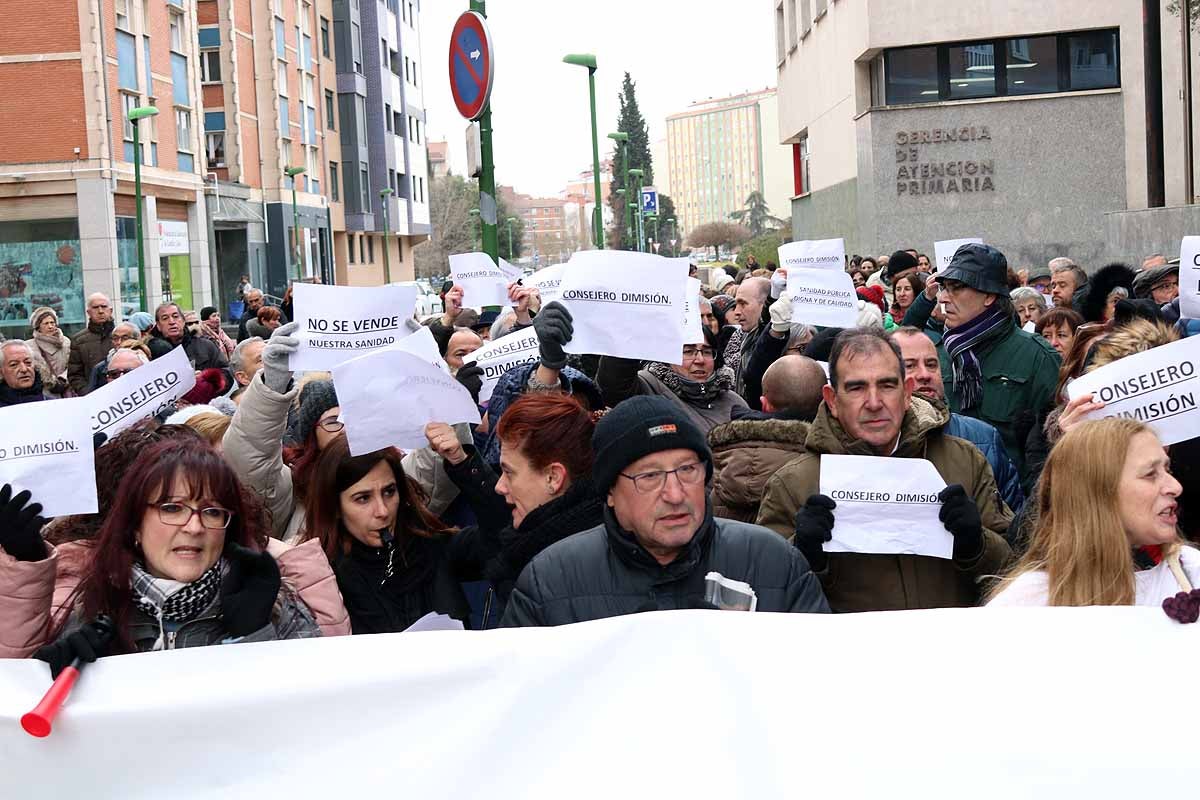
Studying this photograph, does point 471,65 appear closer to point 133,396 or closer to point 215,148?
point 133,396

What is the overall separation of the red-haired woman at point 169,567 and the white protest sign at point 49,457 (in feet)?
1.72

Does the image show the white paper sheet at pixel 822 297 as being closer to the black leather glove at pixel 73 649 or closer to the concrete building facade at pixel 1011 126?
the black leather glove at pixel 73 649

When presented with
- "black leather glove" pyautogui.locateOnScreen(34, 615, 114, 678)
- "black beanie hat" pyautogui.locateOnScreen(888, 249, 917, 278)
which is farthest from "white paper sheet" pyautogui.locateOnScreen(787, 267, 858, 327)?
"black leather glove" pyautogui.locateOnScreen(34, 615, 114, 678)

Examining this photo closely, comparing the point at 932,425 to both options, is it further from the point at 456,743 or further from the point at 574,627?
the point at 456,743

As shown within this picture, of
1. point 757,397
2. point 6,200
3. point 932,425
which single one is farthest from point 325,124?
point 932,425

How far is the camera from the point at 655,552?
361cm

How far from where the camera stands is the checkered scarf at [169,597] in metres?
3.48

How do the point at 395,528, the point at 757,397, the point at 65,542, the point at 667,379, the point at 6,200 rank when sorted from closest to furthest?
1. the point at 65,542
2. the point at 395,528
3. the point at 667,379
4. the point at 757,397
5. the point at 6,200

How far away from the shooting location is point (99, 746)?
9.77ft

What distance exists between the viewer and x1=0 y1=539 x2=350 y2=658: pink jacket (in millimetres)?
3346

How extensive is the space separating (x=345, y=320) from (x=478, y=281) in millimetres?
4624

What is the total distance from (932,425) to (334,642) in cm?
222

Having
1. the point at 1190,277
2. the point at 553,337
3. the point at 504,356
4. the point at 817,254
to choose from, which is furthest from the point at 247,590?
the point at 817,254

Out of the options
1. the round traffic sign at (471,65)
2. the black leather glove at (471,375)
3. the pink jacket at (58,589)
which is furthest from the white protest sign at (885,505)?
the round traffic sign at (471,65)
